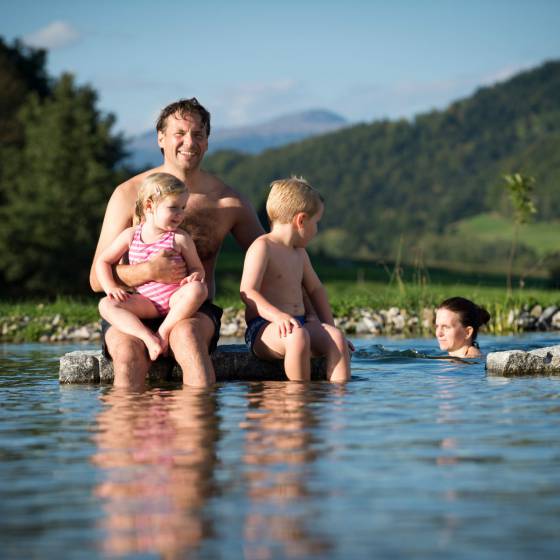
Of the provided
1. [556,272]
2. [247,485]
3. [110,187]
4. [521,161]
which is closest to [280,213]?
[247,485]

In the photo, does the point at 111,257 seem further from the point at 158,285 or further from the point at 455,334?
the point at 455,334

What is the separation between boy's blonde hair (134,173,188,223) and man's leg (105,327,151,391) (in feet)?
2.91

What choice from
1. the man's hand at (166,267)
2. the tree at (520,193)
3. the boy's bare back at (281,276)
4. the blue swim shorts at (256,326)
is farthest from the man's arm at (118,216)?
Result: the tree at (520,193)

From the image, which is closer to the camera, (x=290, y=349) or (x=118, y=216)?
(x=290, y=349)

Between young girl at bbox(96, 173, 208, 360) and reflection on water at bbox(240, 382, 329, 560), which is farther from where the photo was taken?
young girl at bbox(96, 173, 208, 360)

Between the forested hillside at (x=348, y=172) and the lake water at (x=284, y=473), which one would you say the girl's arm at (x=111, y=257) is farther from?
the forested hillside at (x=348, y=172)

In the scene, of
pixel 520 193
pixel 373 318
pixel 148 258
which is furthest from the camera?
pixel 520 193

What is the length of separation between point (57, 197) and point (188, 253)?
2464 centimetres

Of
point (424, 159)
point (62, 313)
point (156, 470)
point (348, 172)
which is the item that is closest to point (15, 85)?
point (62, 313)

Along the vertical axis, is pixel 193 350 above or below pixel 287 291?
below

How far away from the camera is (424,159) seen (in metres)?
147

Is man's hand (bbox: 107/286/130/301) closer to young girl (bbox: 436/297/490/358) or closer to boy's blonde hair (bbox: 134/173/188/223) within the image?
boy's blonde hair (bbox: 134/173/188/223)

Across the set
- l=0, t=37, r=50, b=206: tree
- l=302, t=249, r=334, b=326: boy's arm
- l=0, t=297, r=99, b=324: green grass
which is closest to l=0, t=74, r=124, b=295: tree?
l=0, t=37, r=50, b=206: tree

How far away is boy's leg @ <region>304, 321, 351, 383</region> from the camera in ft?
25.3
